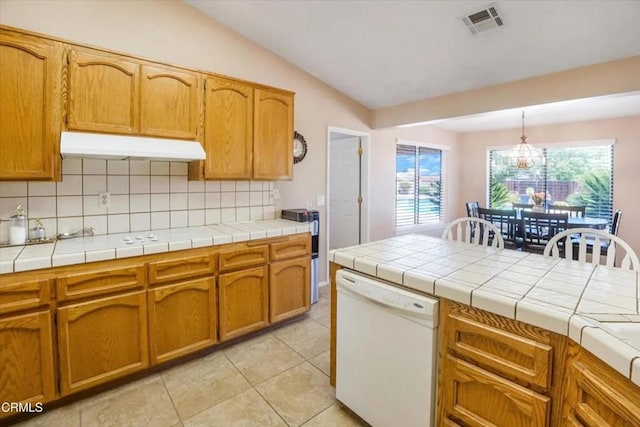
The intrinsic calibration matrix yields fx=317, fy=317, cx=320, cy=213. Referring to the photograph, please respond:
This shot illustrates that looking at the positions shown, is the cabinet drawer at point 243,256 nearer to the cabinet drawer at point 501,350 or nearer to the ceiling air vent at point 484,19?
the cabinet drawer at point 501,350

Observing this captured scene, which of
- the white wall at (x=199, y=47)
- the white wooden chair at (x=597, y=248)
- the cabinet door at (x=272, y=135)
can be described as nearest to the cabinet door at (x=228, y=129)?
the cabinet door at (x=272, y=135)

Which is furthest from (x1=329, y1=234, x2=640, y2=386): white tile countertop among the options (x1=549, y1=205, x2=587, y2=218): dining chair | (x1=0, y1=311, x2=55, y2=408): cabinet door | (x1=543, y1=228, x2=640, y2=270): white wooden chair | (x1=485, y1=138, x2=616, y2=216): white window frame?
(x1=485, y1=138, x2=616, y2=216): white window frame

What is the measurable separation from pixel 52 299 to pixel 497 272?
7.93 feet

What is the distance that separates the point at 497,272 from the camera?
5.16ft

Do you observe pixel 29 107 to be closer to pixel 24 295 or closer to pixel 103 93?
pixel 103 93

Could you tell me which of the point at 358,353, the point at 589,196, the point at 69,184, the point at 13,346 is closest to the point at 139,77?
the point at 69,184

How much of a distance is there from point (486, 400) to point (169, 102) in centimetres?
269

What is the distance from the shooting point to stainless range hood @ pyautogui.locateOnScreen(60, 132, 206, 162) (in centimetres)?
198

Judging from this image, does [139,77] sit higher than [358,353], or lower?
higher

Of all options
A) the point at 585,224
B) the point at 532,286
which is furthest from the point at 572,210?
the point at 532,286

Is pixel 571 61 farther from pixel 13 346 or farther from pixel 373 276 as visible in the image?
pixel 13 346

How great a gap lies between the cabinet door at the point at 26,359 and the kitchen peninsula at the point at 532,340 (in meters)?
1.86

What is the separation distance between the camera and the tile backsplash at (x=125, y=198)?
7.26 ft

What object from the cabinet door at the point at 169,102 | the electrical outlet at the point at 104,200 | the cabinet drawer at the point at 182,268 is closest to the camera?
the cabinet drawer at the point at 182,268
